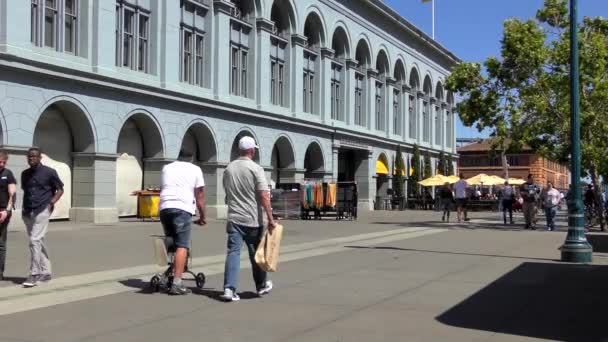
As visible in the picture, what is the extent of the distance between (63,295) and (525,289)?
5959 millimetres

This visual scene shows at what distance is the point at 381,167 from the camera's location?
1957 inches

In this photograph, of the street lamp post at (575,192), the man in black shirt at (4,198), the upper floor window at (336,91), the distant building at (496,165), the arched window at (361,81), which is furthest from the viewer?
the distant building at (496,165)

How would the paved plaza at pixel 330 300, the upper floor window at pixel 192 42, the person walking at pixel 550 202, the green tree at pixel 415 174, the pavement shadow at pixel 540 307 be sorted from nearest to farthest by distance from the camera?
1. the paved plaza at pixel 330 300
2. the pavement shadow at pixel 540 307
3. the person walking at pixel 550 202
4. the upper floor window at pixel 192 42
5. the green tree at pixel 415 174

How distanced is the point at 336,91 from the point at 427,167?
55.9 feet

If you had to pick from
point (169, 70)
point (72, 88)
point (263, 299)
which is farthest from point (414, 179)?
point (263, 299)

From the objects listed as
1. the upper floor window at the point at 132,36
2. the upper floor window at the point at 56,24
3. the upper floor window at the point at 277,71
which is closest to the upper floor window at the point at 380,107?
Answer: the upper floor window at the point at 277,71

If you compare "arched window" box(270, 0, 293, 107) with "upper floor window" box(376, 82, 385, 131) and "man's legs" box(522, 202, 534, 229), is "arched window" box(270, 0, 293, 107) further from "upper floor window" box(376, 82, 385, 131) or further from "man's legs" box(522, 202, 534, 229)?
"man's legs" box(522, 202, 534, 229)

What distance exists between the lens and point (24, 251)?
13.5 m

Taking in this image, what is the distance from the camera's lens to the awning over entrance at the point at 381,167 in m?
49.1

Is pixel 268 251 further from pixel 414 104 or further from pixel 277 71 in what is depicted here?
pixel 414 104

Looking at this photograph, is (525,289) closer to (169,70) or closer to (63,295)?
(63,295)

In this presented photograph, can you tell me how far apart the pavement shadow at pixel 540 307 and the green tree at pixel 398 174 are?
39589 millimetres

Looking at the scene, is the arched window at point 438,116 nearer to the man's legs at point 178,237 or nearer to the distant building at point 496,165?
→ the distant building at point 496,165

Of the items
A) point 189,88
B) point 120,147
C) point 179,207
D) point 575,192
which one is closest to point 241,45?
point 189,88
